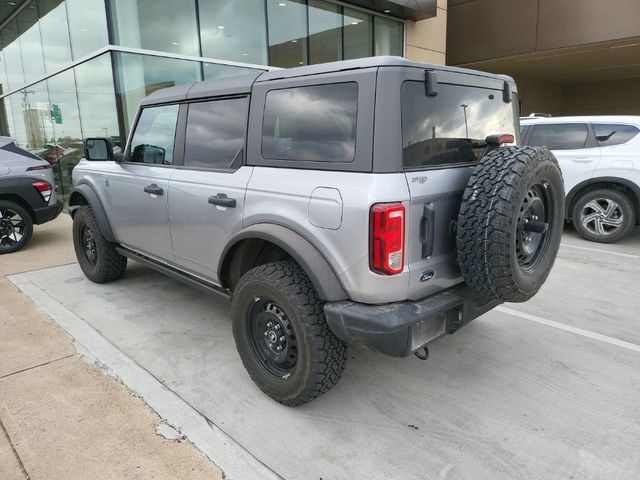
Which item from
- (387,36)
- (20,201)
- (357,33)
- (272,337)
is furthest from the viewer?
(387,36)

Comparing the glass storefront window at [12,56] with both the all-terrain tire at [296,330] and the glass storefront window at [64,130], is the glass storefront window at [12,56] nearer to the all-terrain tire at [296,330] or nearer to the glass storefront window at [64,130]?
the glass storefront window at [64,130]

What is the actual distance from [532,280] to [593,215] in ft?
17.4

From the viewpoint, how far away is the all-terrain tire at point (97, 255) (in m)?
4.55

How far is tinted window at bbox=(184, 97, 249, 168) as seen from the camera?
116 inches

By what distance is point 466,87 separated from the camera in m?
2.66

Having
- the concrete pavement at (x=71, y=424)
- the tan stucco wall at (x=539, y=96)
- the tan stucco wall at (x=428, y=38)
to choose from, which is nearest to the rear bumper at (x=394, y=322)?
the concrete pavement at (x=71, y=424)

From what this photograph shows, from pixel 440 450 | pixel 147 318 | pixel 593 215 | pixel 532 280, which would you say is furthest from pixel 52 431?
pixel 593 215

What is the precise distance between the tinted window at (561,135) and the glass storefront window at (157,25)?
6.16m

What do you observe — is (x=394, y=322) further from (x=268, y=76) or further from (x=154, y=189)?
(x=154, y=189)

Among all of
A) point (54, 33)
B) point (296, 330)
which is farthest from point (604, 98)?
point (296, 330)

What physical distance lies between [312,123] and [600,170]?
587 centimetres

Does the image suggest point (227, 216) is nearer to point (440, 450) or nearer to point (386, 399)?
point (386, 399)

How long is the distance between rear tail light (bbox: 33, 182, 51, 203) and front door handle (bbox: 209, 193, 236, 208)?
4791 mm

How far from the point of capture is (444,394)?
2840 mm
